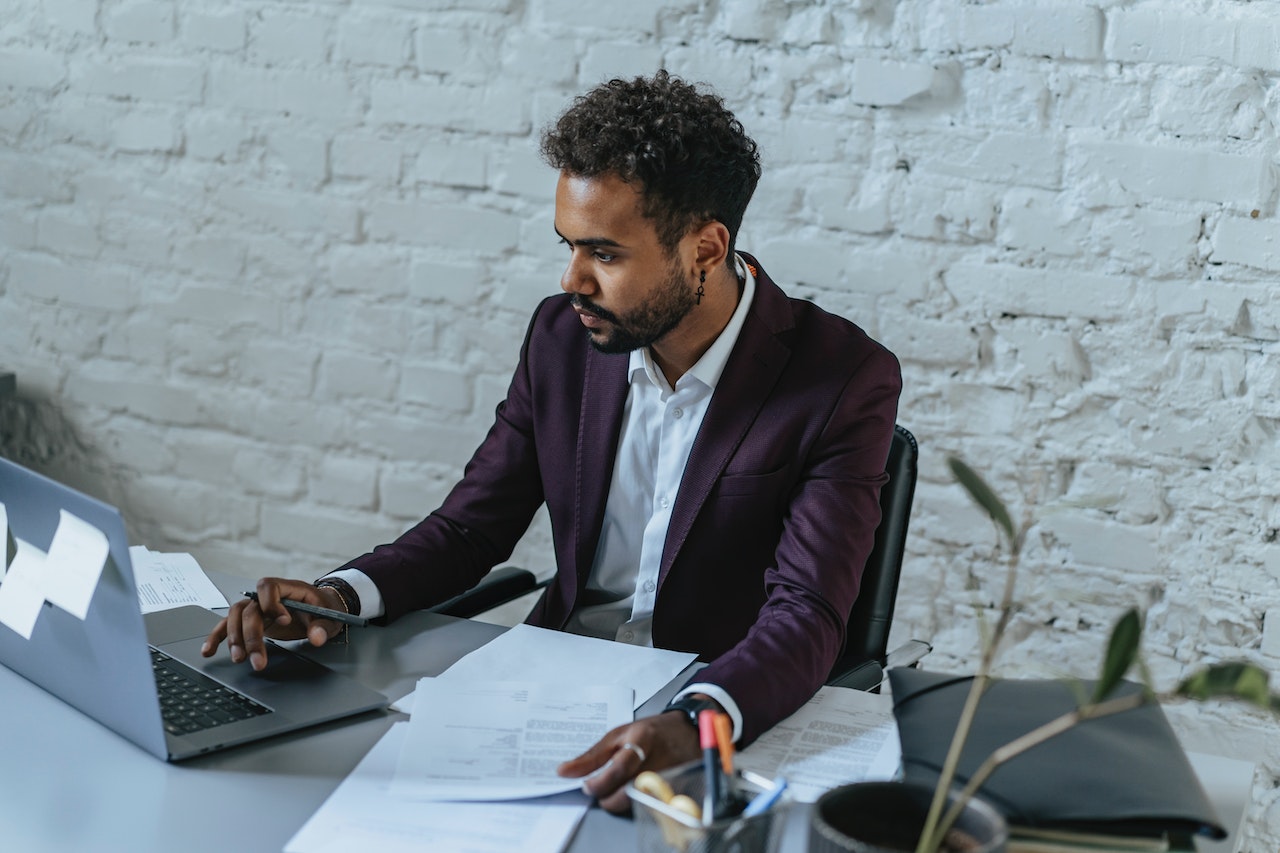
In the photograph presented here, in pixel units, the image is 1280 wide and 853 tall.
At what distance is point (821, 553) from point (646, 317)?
1.31 feet

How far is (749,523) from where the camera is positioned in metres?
1.72

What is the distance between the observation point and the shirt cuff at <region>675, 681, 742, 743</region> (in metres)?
1.28

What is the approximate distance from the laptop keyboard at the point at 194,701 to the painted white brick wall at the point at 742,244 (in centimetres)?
121

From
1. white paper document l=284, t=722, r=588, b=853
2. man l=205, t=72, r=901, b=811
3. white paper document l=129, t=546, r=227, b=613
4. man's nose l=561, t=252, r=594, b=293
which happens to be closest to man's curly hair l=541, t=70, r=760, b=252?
man l=205, t=72, r=901, b=811

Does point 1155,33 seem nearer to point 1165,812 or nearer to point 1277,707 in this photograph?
point 1165,812

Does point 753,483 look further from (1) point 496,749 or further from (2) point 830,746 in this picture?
(1) point 496,749

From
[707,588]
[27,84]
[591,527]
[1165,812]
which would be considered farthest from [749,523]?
[27,84]

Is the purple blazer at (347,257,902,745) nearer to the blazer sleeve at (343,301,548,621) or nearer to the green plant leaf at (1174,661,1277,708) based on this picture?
the blazer sleeve at (343,301,548,621)

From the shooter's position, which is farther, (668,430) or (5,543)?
(668,430)

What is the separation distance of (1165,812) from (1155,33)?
4.65ft

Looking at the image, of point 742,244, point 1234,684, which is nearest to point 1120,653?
point 1234,684

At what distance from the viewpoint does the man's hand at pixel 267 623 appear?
1.41 metres

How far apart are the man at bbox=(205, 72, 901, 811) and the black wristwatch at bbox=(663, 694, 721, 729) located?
0.25m

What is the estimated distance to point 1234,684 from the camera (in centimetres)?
73
